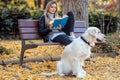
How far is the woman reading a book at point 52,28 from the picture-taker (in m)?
7.71

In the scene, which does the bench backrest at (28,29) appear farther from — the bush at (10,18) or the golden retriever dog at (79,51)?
the bush at (10,18)

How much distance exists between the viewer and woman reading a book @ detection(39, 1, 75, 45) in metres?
7.71

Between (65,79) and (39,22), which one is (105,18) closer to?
(39,22)

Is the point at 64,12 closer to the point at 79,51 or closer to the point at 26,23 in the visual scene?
the point at 26,23

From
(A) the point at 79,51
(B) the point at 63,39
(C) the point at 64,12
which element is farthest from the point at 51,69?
(C) the point at 64,12

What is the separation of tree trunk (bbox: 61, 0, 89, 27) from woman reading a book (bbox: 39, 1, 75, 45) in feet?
6.65

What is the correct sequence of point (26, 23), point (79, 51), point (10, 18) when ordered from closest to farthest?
point (79, 51) → point (26, 23) → point (10, 18)

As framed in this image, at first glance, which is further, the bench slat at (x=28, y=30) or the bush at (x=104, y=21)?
the bush at (x=104, y=21)

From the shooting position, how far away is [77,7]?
32.7 feet

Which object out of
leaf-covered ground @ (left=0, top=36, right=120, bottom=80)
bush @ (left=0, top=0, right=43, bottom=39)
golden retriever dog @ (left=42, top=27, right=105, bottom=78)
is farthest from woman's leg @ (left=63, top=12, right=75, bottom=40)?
bush @ (left=0, top=0, right=43, bottom=39)

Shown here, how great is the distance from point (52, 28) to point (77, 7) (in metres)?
2.46

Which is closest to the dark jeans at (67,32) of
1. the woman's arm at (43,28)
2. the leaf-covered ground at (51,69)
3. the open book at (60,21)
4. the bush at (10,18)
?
the open book at (60,21)

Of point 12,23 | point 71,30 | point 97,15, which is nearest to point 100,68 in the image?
point 71,30

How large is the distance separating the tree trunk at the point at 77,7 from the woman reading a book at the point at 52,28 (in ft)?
6.65
